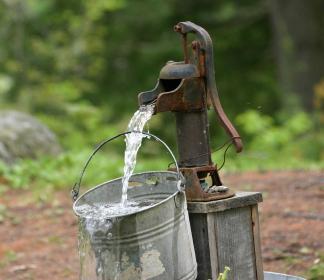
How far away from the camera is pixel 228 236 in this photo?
3.80 m

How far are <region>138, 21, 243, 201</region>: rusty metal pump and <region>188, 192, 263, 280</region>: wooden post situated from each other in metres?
0.06

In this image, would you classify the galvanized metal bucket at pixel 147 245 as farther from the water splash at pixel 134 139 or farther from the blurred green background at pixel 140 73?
the blurred green background at pixel 140 73

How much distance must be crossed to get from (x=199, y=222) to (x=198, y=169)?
249mm

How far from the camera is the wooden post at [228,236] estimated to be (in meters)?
3.75

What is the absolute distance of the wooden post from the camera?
375 cm

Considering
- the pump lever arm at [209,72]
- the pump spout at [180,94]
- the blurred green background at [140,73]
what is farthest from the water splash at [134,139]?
the blurred green background at [140,73]

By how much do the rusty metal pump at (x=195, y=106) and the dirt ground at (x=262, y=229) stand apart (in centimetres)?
119

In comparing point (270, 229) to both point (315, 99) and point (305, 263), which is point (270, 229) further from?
point (315, 99)

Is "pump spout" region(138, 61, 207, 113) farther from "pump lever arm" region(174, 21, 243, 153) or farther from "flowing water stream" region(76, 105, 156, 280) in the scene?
"flowing water stream" region(76, 105, 156, 280)

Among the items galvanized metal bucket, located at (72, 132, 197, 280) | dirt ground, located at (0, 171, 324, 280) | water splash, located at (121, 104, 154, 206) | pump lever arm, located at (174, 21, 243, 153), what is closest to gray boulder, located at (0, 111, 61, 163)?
dirt ground, located at (0, 171, 324, 280)

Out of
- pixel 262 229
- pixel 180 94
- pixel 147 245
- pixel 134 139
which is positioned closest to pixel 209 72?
pixel 180 94

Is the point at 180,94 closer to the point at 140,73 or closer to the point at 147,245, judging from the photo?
the point at 147,245

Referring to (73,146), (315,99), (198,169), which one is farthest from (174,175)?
(315,99)

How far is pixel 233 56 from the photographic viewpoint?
60.7 ft
